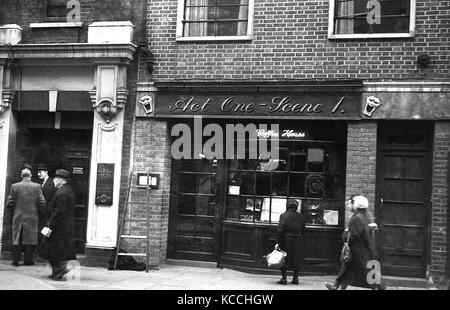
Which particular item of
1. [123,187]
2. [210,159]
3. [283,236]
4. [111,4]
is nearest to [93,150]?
[123,187]

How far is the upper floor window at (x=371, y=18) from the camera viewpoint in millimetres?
9812

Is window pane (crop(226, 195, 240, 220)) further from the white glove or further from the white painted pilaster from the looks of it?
the white glove

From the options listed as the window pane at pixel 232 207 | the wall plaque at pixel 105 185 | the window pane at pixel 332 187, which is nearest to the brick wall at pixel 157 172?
the wall plaque at pixel 105 185

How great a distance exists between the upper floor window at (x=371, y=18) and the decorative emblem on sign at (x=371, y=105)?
3.80 feet

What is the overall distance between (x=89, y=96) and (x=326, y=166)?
16.2ft

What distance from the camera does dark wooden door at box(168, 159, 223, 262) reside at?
10938mm

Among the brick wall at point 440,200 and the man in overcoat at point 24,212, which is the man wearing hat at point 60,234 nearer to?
the man in overcoat at point 24,212

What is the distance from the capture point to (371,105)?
9688 millimetres

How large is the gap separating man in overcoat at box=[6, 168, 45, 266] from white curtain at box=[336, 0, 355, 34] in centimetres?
657

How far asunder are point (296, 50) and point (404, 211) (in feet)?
11.7

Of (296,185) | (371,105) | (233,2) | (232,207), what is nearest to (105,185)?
(232,207)

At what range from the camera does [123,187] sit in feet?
35.7

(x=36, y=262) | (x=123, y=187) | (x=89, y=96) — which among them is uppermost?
(x=89, y=96)
